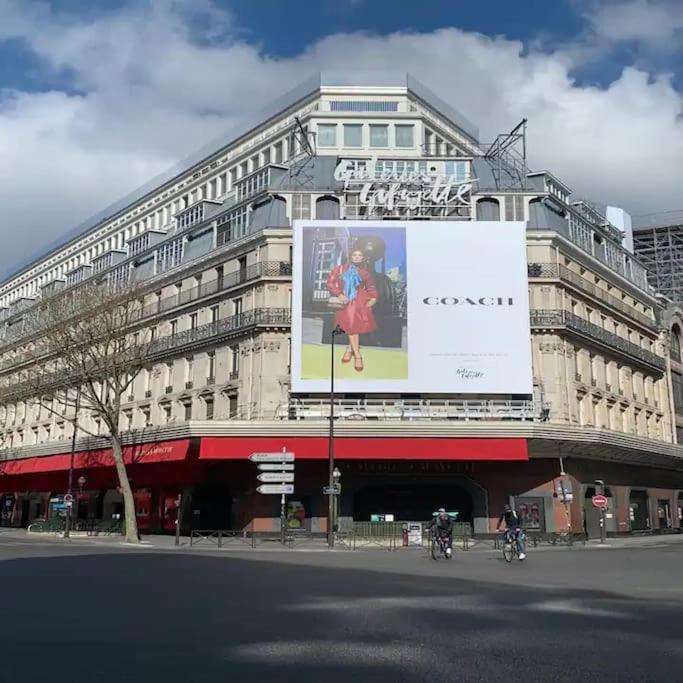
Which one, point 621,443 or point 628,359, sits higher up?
point 628,359

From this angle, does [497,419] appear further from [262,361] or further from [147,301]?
[147,301]

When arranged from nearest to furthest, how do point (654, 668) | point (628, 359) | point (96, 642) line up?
1. point (654, 668)
2. point (96, 642)
3. point (628, 359)

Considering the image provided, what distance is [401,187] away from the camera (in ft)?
148

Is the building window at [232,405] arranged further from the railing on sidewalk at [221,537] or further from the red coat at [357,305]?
the railing on sidewalk at [221,537]

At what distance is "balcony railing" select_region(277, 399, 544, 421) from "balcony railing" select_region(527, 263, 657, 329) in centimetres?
780

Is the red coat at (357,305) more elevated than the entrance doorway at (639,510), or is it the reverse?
the red coat at (357,305)

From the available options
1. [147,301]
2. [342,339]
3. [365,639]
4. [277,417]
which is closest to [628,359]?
[342,339]

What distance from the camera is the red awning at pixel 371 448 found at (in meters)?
36.8

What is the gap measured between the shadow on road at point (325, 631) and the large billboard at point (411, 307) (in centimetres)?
2522

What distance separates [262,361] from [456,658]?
34600mm

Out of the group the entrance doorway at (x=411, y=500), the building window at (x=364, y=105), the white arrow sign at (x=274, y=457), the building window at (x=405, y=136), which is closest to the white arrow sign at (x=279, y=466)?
the white arrow sign at (x=274, y=457)

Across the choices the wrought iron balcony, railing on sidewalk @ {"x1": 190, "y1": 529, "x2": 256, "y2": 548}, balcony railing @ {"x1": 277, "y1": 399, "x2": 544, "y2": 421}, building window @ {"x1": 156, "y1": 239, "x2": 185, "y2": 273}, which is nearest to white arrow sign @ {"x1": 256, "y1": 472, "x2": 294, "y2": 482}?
railing on sidewalk @ {"x1": 190, "y1": 529, "x2": 256, "y2": 548}

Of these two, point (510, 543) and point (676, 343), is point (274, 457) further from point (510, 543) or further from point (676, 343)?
point (676, 343)

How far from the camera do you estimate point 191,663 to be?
746 centimetres
